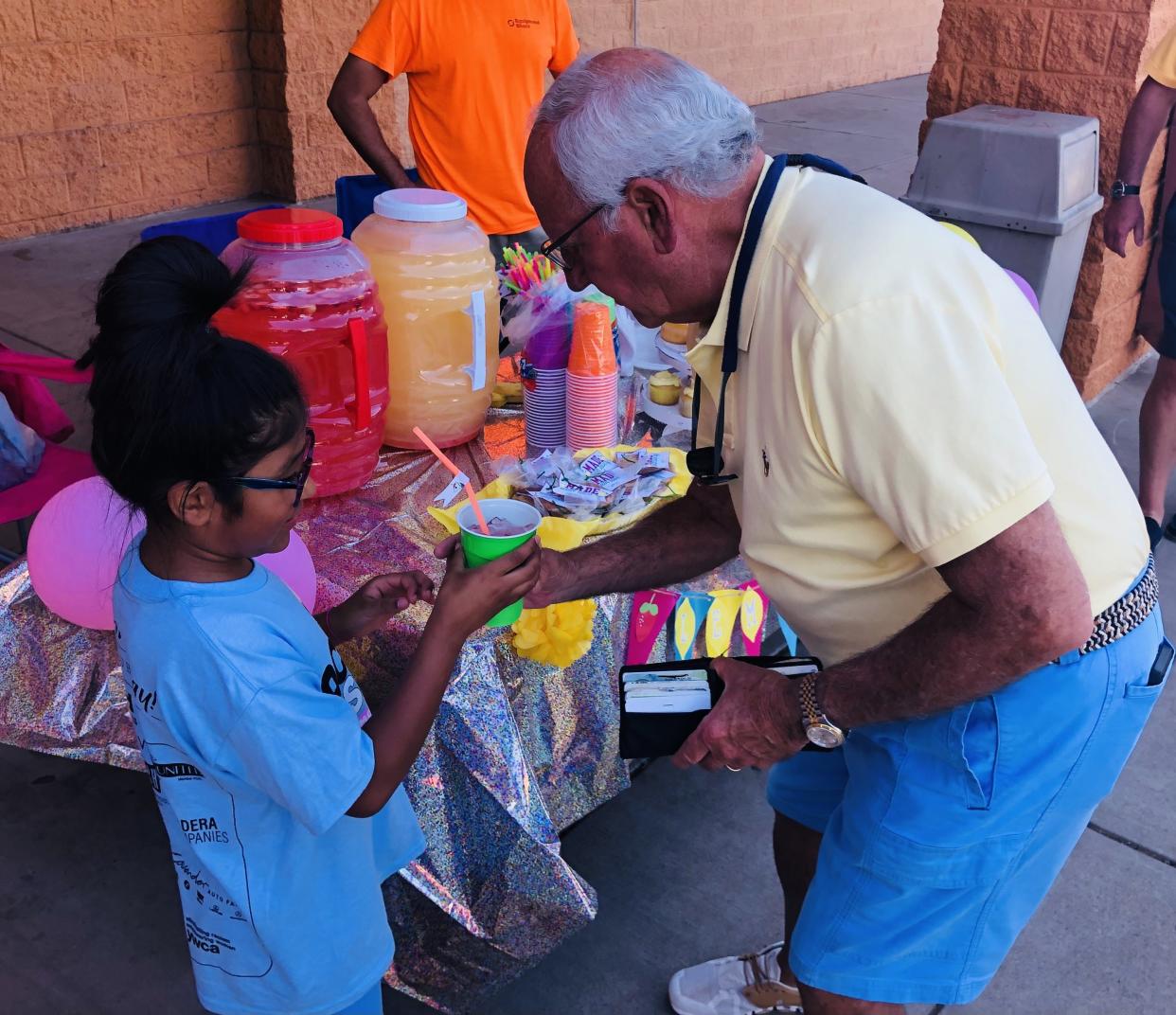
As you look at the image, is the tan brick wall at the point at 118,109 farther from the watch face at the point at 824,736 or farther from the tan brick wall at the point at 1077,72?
the watch face at the point at 824,736

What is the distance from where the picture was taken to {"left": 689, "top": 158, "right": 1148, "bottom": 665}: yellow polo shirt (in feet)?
4.05

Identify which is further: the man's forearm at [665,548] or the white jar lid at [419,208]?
the white jar lid at [419,208]

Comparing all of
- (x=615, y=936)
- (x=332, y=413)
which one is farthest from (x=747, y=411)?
(x=615, y=936)

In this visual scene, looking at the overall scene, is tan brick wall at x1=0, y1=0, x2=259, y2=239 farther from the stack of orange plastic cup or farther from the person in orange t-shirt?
the stack of orange plastic cup

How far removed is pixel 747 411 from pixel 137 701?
92cm

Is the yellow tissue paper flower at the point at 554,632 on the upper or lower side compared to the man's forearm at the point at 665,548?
lower

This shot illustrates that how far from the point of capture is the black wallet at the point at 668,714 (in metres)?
1.67

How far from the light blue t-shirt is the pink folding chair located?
5.71ft

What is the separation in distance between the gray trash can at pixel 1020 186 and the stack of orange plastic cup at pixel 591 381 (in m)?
2.80

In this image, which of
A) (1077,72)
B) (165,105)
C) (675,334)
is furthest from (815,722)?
(165,105)

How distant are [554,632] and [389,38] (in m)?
2.96

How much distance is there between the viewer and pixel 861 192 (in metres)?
1.41

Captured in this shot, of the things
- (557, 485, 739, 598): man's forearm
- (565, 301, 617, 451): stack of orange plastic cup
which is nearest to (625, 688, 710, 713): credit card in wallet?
(557, 485, 739, 598): man's forearm

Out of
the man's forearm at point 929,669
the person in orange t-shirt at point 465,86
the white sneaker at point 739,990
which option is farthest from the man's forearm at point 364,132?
the man's forearm at point 929,669
